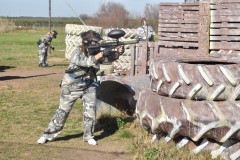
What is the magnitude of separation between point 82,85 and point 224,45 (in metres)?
4.00

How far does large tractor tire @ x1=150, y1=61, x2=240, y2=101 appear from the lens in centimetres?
538

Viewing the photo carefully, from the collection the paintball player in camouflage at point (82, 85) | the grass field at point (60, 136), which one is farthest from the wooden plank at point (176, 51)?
the paintball player in camouflage at point (82, 85)

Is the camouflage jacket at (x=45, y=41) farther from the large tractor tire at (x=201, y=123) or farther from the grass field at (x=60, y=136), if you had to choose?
the large tractor tire at (x=201, y=123)

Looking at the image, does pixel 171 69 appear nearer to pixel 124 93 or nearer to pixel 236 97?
pixel 236 97

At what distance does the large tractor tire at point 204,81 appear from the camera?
538cm

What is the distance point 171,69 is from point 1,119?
385cm

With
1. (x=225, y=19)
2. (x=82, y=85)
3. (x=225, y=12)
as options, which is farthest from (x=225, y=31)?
(x=82, y=85)

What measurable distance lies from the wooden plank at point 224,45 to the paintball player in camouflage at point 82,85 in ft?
11.5

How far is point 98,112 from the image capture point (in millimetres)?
8148

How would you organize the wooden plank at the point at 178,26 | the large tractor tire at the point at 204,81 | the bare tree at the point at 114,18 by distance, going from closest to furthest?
the large tractor tire at the point at 204,81, the wooden plank at the point at 178,26, the bare tree at the point at 114,18

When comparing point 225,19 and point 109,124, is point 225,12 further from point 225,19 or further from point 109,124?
point 109,124

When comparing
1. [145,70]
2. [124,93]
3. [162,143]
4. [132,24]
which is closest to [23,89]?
[145,70]

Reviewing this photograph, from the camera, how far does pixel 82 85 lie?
6.60 m

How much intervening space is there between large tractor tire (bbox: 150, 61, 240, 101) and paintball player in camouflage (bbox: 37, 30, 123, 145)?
121 centimetres
